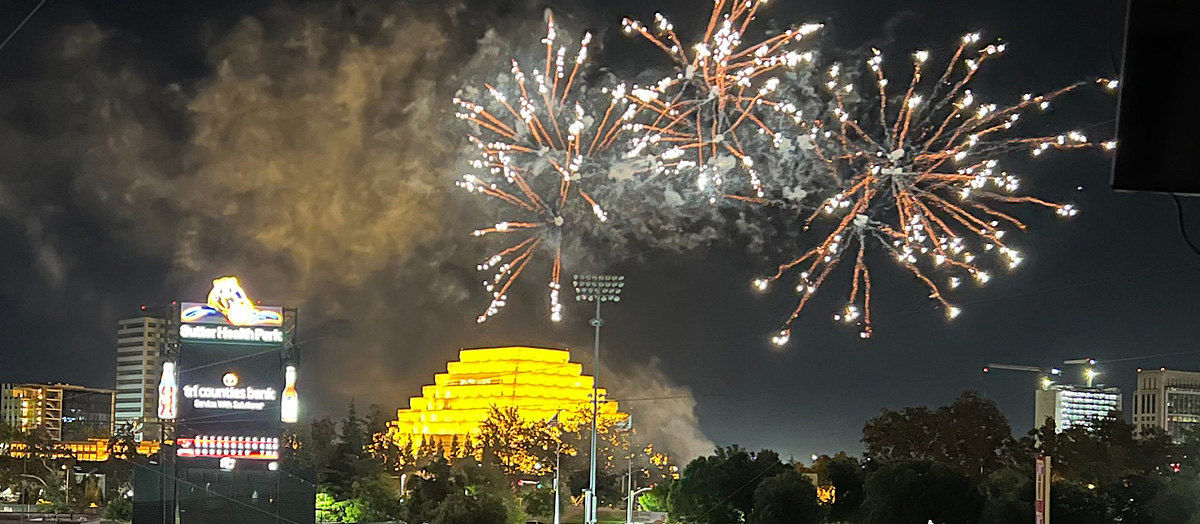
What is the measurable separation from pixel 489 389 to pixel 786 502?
4111 centimetres

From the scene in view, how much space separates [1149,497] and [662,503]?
48.5 feet

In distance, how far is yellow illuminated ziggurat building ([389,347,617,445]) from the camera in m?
64.6

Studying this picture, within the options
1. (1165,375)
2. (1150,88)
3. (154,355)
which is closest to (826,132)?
(1150,88)

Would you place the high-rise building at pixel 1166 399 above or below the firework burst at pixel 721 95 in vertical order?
below

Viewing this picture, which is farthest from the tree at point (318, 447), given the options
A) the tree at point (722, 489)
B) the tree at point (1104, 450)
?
Result: the tree at point (1104, 450)

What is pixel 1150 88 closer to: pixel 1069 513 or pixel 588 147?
pixel 588 147

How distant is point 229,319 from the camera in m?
29.2

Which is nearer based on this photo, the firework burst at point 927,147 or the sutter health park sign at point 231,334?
the firework burst at point 927,147

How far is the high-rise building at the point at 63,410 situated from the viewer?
7769 cm

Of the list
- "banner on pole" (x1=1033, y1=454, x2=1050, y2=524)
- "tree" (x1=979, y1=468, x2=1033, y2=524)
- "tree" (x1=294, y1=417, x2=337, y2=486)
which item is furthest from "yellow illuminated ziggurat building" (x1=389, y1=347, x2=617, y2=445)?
"banner on pole" (x1=1033, y1=454, x2=1050, y2=524)

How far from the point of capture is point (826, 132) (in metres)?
15.9

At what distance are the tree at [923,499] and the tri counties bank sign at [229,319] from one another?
14133 millimetres

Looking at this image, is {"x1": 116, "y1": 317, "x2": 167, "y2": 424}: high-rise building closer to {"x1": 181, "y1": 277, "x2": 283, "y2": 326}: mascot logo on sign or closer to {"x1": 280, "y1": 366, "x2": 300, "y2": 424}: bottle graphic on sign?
{"x1": 280, "y1": 366, "x2": 300, "y2": 424}: bottle graphic on sign

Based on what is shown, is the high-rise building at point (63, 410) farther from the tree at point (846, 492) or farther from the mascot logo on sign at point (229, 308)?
the tree at point (846, 492)
